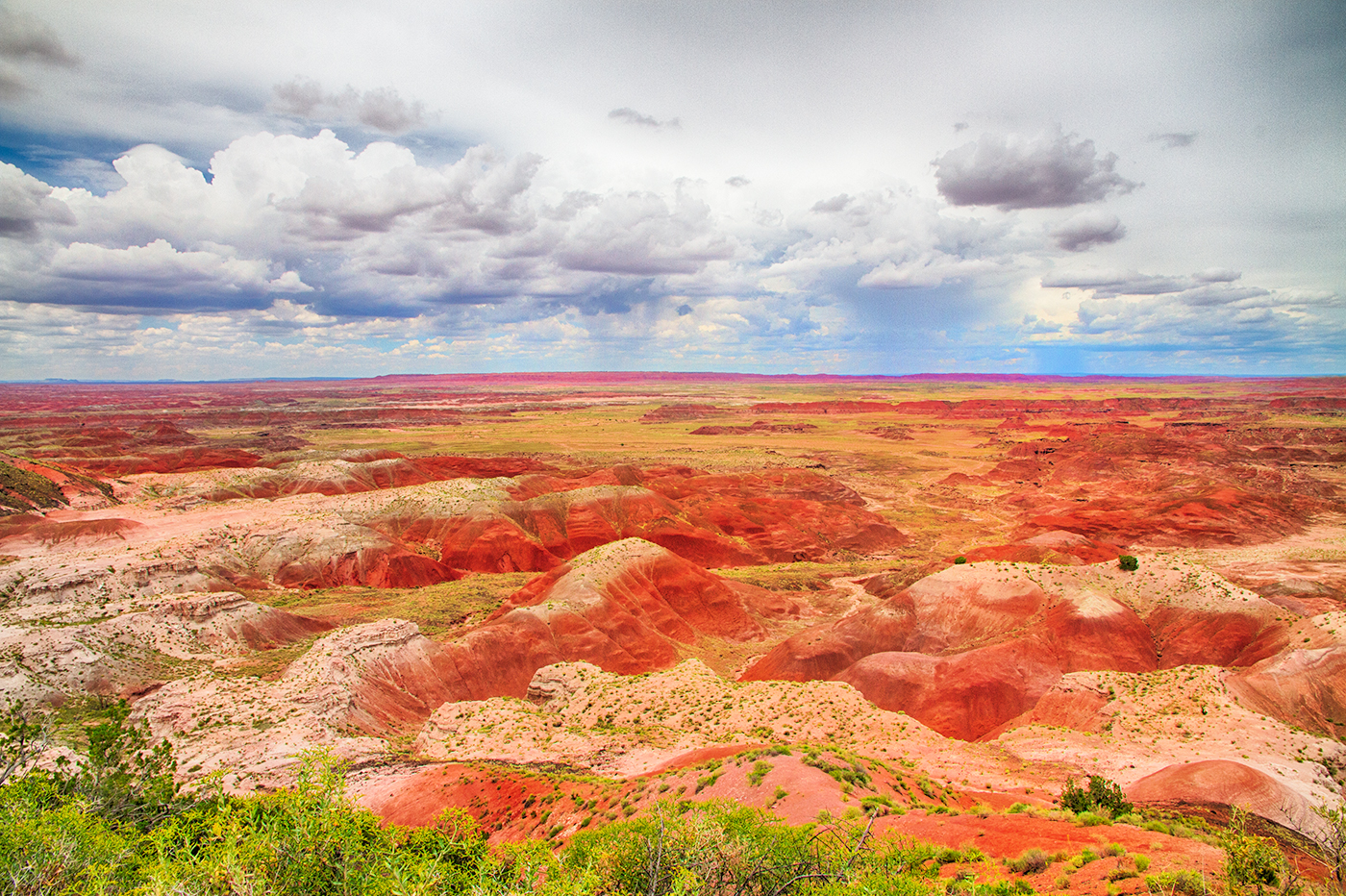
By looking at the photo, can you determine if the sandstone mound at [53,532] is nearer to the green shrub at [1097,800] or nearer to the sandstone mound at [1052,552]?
the green shrub at [1097,800]

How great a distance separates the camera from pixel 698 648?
46375 millimetres

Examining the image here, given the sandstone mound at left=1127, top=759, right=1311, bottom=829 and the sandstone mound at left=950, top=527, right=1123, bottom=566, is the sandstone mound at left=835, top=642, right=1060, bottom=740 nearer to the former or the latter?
the sandstone mound at left=1127, top=759, right=1311, bottom=829

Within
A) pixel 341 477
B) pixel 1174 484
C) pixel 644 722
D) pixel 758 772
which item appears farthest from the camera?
pixel 1174 484

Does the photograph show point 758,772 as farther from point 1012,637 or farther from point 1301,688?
point 1301,688

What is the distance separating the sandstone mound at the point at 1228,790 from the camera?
19.6m

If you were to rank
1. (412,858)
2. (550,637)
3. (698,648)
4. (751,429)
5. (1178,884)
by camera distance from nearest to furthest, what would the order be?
1. (1178,884)
2. (412,858)
3. (550,637)
4. (698,648)
5. (751,429)

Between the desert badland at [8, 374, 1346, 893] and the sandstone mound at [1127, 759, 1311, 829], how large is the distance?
0.36ft

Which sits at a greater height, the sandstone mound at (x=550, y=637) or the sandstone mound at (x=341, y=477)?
the sandstone mound at (x=341, y=477)

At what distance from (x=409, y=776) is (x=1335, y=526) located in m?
103

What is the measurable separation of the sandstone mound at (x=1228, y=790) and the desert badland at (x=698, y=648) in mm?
109

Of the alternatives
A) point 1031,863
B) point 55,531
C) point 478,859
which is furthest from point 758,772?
point 55,531

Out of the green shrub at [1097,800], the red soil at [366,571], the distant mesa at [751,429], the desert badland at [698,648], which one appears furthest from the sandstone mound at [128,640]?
the distant mesa at [751,429]

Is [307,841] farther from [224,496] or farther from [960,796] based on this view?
[224,496]

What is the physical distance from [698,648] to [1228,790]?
3128 cm
